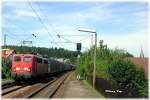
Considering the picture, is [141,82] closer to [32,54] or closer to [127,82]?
[127,82]

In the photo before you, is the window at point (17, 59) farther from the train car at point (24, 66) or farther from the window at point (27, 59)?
the window at point (27, 59)

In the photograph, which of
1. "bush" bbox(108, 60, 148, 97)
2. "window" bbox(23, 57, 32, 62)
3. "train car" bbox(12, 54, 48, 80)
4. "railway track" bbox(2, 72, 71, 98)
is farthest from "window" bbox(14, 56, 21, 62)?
"bush" bbox(108, 60, 148, 97)

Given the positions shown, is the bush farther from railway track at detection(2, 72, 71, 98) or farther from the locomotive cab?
the locomotive cab

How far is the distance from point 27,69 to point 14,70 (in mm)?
1492

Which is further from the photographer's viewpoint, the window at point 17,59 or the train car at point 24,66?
the window at point 17,59

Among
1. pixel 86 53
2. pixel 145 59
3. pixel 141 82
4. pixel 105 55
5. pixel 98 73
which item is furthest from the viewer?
pixel 86 53

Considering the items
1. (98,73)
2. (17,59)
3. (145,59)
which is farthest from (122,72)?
(145,59)

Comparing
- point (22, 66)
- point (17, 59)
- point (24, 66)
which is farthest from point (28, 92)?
point (17, 59)

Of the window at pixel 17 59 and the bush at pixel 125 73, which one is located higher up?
the window at pixel 17 59

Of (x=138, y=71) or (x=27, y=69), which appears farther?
(x=27, y=69)

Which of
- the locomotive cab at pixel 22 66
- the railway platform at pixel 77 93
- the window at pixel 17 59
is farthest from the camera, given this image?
the window at pixel 17 59

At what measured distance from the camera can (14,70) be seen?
37.4m

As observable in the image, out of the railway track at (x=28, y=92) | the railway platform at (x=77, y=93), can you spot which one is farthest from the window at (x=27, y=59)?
the railway track at (x=28, y=92)

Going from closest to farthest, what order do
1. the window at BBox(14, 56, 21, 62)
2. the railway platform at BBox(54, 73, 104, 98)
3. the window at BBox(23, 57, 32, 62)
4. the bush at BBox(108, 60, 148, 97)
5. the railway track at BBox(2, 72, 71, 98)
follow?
the railway track at BBox(2, 72, 71, 98) < the railway platform at BBox(54, 73, 104, 98) < the bush at BBox(108, 60, 148, 97) < the window at BBox(23, 57, 32, 62) < the window at BBox(14, 56, 21, 62)
